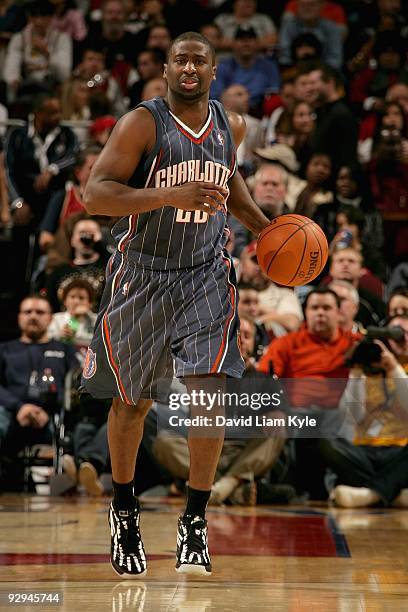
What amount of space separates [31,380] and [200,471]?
3.80m

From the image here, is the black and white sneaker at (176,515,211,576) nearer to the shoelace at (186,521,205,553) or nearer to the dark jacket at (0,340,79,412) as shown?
the shoelace at (186,521,205,553)

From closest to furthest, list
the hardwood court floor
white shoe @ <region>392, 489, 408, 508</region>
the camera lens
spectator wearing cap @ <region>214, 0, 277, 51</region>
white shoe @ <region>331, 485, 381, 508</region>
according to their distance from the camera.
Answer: the hardwood court floor
white shoe @ <region>331, 485, 381, 508</region>
white shoe @ <region>392, 489, 408, 508</region>
the camera lens
spectator wearing cap @ <region>214, 0, 277, 51</region>

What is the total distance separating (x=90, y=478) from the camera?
7.09m

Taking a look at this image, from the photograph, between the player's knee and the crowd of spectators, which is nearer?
the player's knee

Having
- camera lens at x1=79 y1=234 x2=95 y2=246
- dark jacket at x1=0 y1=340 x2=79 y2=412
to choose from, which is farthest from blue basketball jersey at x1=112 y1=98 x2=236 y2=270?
camera lens at x1=79 y1=234 x2=95 y2=246

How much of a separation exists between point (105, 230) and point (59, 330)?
1.22 m

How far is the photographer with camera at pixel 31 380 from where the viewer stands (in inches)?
294

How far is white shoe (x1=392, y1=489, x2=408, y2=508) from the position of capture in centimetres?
684

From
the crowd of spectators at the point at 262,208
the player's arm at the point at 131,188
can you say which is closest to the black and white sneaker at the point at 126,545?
the player's arm at the point at 131,188

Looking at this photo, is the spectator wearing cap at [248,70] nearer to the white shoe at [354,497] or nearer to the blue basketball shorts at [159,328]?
the white shoe at [354,497]

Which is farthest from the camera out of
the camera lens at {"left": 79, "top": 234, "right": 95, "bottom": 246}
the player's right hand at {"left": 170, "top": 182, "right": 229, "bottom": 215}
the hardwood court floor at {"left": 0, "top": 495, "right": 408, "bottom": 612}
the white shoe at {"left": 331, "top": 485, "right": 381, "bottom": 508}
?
the camera lens at {"left": 79, "top": 234, "right": 95, "bottom": 246}

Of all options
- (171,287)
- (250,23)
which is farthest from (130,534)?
(250,23)

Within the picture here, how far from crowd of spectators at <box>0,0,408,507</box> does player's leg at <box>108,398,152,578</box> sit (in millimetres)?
1346

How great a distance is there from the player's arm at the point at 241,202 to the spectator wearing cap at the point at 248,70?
7.30 metres
